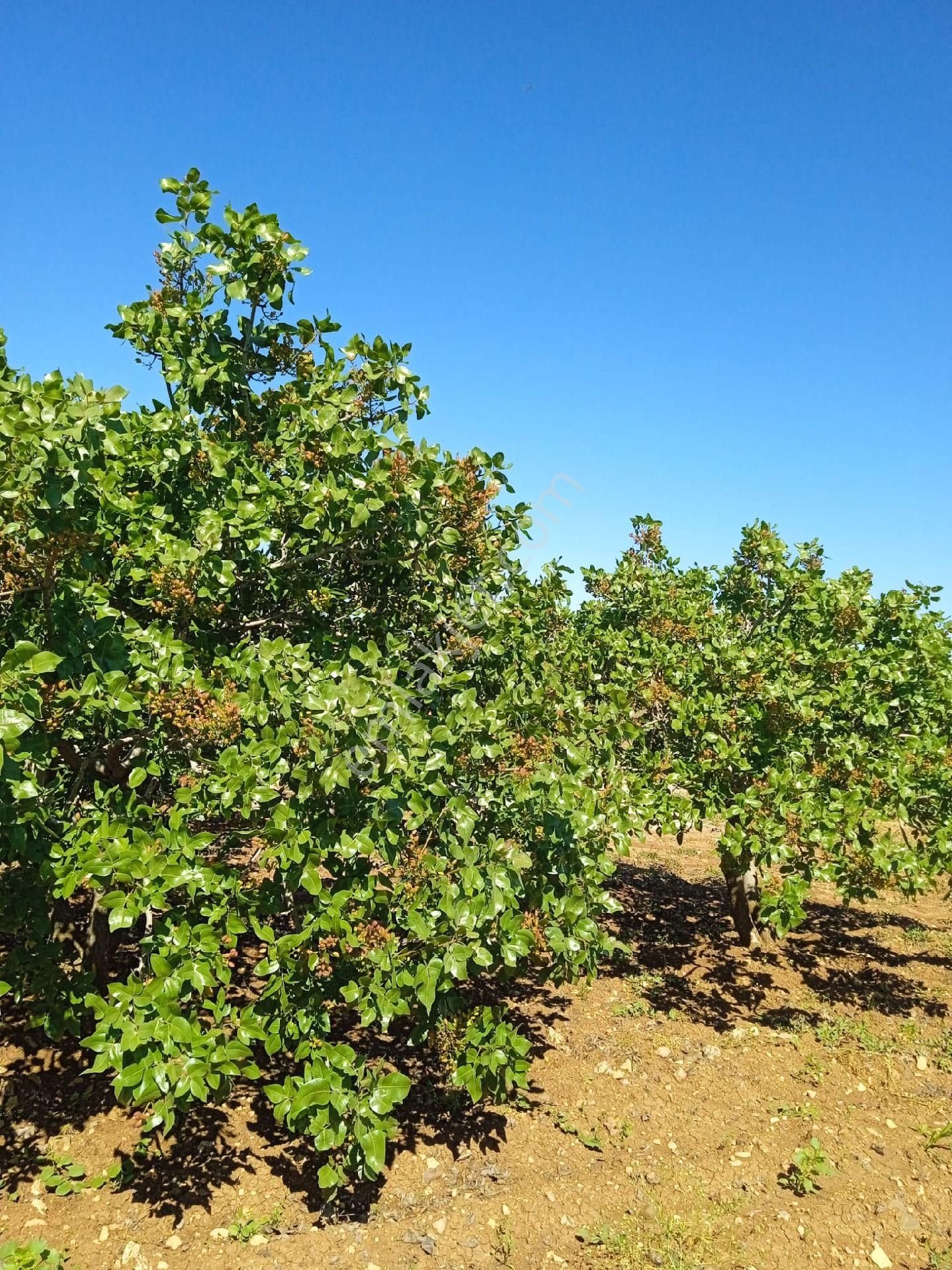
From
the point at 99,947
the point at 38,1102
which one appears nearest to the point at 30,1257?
the point at 38,1102

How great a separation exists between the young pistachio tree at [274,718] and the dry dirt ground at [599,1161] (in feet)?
2.07

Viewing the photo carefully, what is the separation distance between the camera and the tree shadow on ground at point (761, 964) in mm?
7031

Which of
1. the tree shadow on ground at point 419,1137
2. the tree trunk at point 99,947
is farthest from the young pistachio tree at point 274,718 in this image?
the tree shadow on ground at point 419,1137

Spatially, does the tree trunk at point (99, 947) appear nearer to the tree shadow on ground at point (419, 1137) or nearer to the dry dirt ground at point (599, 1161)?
the dry dirt ground at point (599, 1161)

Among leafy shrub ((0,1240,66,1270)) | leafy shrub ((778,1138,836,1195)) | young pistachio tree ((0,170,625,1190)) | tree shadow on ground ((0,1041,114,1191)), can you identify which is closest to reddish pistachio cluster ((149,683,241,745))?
young pistachio tree ((0,170,625,1190))

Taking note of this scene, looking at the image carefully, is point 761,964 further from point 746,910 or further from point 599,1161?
point 599,1161

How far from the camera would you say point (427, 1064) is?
18.4 feet

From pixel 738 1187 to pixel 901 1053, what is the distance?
92.9 inches

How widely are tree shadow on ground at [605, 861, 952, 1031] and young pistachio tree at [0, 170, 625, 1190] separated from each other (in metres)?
3.35

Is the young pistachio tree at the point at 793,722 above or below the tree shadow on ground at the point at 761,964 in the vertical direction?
above

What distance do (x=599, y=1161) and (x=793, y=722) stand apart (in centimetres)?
339

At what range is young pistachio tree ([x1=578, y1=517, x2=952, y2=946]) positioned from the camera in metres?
5.78

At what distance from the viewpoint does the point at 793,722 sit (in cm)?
623

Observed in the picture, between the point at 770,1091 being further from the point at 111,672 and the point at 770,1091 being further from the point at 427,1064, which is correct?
the point at 111,672
